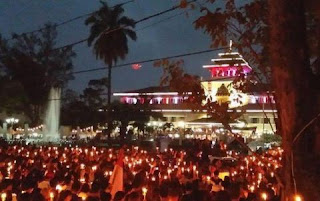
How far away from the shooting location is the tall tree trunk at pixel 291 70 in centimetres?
614

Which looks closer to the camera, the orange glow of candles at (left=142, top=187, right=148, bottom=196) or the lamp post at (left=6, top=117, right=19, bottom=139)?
the orange glow of candles at (left=142, top=187, right=148, bottom=196)

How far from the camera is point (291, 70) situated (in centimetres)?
614

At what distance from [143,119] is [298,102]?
39176 millimetres

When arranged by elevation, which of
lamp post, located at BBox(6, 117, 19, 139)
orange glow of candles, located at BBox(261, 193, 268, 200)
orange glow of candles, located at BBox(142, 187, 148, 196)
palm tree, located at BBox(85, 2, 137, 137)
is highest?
palm tree, located at BBox(85, 2, 137, 137)

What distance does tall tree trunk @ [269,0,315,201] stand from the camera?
614cm

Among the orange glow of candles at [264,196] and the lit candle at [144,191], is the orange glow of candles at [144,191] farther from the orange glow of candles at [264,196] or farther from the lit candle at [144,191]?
the orange glow of candles at [264,196]

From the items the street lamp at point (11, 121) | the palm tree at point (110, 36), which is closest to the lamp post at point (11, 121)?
the street lamp at point (11, 121)

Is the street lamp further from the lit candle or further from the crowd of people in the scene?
the lit candle

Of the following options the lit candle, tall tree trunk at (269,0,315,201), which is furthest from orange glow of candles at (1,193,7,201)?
tall tree trunk at (269,0,315,201)

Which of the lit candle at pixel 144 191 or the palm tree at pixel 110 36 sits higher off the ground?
the palm tree at pixel 110 36

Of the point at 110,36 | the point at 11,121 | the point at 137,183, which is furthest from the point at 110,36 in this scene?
the point at 137,183

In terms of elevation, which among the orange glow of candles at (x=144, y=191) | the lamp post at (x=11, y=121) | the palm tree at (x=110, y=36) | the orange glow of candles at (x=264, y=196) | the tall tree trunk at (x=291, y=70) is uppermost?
the palm tree at (x=110, y=36)

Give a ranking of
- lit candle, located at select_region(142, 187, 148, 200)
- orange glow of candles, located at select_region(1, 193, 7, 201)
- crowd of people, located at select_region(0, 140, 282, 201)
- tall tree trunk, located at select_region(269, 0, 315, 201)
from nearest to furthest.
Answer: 1. tall tree trunk, located at select_region(269, 0, 315, 201)
2. crowd of people, located at select_region(0, 140, 282, 201)
3. orange glow of candles, located at select_region(1, 193, 7, 201)
4. lit candle, located at select_region(142, 187, 148, 200)

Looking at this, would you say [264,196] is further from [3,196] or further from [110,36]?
[110,36]
